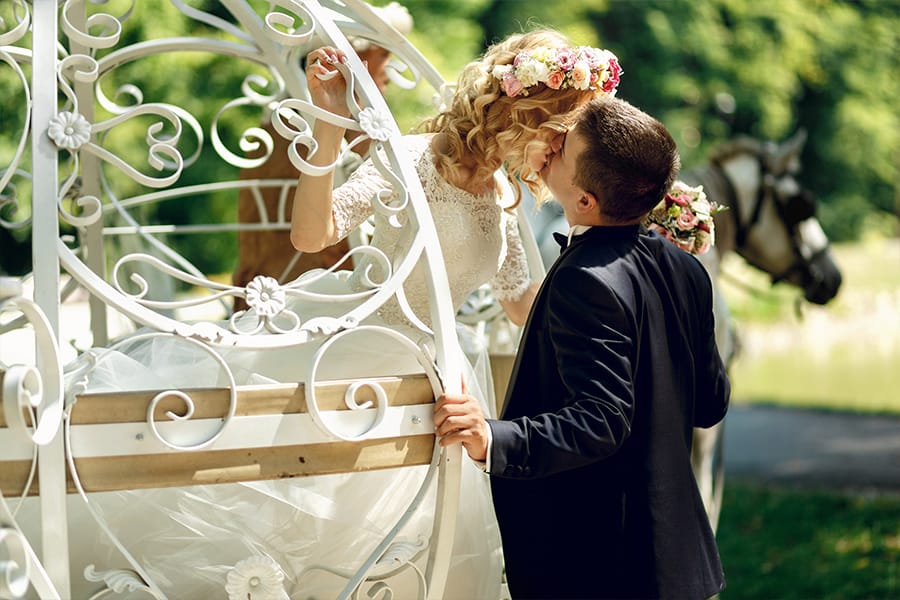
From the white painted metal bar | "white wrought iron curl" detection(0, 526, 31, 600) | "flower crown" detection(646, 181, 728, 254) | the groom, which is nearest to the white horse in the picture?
"flower crown" detection(646, 181, 728, 254)

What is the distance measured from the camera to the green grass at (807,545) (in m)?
4.85

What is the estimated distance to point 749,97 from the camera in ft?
55.1

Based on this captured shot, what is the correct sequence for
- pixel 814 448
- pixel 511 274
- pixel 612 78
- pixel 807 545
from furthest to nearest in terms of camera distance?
pixel 814 448
pixel 807 545
pixel 511 274
pixel 612 78

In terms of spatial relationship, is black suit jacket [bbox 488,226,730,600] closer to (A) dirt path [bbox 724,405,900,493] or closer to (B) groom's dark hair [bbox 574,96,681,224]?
(B) groom's dark hair [bbox 574,96,681,224]

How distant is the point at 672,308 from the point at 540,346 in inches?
10.7

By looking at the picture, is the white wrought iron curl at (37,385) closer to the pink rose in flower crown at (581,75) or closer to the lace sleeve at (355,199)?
the lace sleeve at (355,199)

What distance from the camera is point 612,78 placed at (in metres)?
2.28

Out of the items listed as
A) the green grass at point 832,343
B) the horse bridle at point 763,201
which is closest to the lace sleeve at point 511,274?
the horse bridle at point 763,201

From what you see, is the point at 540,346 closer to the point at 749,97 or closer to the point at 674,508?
the point at 674,508

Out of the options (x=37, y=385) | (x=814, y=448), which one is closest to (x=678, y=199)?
(x=37, y=385)

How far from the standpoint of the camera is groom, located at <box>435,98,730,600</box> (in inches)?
77.5

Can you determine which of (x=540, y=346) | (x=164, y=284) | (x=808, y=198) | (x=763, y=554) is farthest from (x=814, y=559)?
(x=540, y=346)

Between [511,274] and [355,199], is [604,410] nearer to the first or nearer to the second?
[355,199]

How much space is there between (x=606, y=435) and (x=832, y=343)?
12.8 metres
